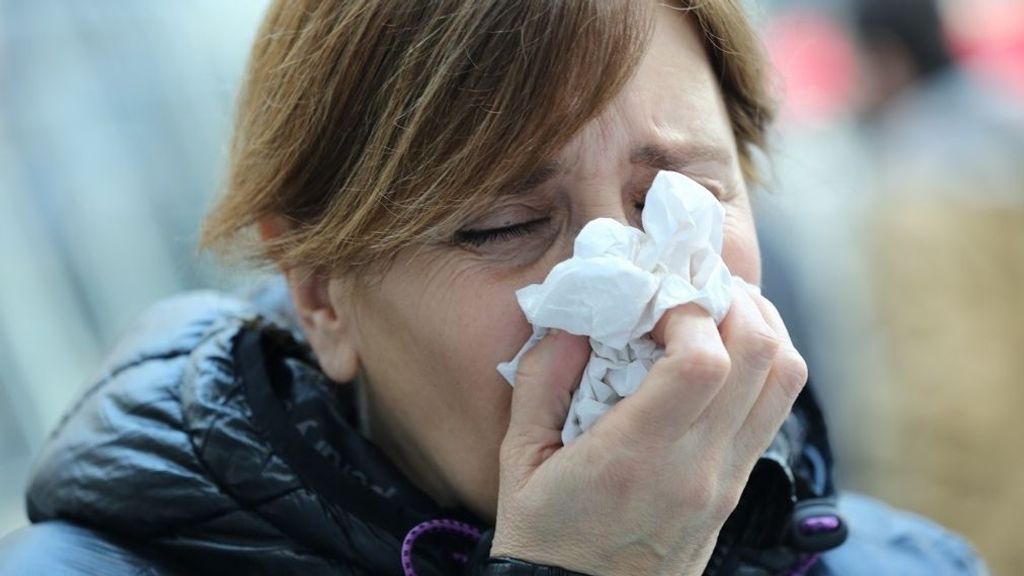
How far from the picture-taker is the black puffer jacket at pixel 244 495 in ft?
5.93

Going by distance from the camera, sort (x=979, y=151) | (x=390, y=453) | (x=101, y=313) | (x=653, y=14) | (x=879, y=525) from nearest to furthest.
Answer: (x=653, y=14) < (x=390, y=453) < (x=879, y=525) < (x=979, y=151) < (x=101, y=313)

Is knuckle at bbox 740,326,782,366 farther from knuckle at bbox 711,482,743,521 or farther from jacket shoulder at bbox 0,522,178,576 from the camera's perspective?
jacket shoulder at bbox 0,522,178,576

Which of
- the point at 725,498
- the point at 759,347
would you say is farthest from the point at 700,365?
the point at 725,498

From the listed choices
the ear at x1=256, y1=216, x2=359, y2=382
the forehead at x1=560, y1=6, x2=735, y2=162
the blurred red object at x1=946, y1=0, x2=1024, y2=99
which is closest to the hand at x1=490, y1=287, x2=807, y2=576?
the forehead at x1=560, y1=6, x2=735, y2=162

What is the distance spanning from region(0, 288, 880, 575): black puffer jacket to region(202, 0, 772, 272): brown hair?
0.27 meters

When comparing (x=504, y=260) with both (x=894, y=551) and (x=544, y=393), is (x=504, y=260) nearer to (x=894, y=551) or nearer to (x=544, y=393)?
(x=544, y=393)

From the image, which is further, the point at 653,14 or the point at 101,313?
the point at 101,313

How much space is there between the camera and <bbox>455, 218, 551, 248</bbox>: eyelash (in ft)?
5.69

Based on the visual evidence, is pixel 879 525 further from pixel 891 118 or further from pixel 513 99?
pixel 891 118

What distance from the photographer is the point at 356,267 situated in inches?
72.4

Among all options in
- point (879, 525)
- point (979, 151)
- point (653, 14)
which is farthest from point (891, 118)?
point (653, 14)

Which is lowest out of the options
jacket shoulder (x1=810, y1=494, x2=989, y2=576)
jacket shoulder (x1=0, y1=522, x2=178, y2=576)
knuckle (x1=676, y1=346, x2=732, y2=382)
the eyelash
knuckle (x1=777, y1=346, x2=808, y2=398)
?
jacket shoulder (x1=810, y1=494, x2=989, y2=576)

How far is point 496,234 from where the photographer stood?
175 cm

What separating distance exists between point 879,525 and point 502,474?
107cm
